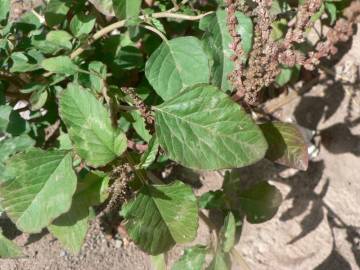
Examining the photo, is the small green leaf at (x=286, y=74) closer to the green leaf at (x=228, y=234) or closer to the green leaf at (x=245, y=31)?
the green leaf at (x=245, y=31)

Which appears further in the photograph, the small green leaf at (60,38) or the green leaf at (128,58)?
the green leaf at (128,58)

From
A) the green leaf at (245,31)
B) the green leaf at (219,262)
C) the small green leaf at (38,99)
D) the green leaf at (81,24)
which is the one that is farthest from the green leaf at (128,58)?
the green leaf at (219,262)

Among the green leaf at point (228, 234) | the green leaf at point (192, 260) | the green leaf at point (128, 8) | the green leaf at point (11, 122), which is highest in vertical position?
the green leaf at point (128, 8)

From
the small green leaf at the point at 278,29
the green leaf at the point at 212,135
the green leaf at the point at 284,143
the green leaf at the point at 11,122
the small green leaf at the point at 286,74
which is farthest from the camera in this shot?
the small green leaf at the point at 286,74

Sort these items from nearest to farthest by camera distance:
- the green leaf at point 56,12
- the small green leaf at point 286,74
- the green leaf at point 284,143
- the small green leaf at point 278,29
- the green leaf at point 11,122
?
1. the green leaf at point 284,143
2. the green leaf at point 11,122
3. the green leaf at point 56,12
4. the small green leaf at point 278,29
5. the small green leaf at point 286,74

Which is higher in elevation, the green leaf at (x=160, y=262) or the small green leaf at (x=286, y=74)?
the small green leaf at (x=286, y=74)

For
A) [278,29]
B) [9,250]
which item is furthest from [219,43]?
[9,250]

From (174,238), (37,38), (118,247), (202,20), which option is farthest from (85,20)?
(118,247)

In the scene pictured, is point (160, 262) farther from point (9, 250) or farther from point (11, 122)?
point (11, 122)
